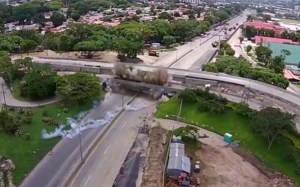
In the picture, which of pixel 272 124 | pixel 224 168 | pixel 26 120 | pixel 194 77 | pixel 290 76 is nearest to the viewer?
pixel 224 168

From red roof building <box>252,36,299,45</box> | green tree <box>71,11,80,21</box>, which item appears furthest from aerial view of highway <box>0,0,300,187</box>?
green tree <box>71,11,80,21</box>

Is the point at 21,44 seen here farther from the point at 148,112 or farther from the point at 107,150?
the point at 107,150

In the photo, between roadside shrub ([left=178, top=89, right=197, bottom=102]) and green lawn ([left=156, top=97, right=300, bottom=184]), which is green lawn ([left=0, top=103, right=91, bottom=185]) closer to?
green lawn ([left=156, top=97, right=300, bottom=184])

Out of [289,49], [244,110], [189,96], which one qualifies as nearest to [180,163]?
[244,110]

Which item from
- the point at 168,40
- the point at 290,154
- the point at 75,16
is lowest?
the point at 290,154

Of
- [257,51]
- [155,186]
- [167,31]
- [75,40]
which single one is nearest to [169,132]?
[155,186]

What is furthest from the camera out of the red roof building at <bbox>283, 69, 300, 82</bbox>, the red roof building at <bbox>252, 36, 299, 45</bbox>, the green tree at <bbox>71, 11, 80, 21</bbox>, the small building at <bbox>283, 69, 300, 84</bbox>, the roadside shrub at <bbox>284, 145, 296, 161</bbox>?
the green tree at <bbox>71, 11, 80, 21</bbox>

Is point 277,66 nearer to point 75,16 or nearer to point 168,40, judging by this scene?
point 168,40
